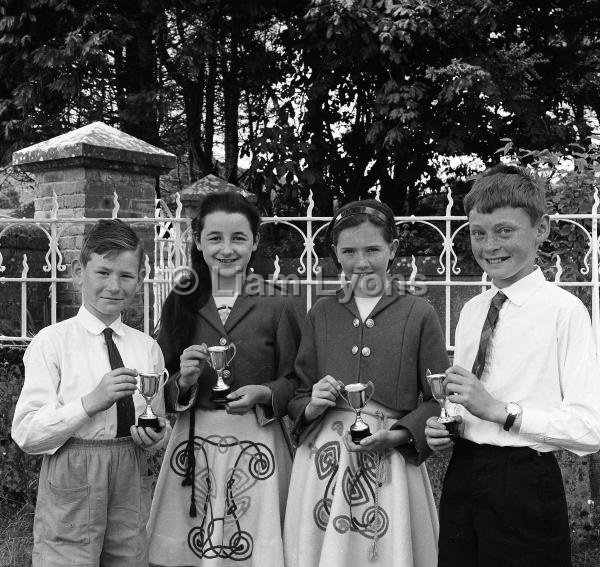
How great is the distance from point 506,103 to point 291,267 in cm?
347

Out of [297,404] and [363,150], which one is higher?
[363,150]


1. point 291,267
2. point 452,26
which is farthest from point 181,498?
point 452,26

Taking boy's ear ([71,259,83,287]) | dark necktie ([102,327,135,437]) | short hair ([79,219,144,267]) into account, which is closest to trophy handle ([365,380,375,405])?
dark necktie ([102,327,135,437])

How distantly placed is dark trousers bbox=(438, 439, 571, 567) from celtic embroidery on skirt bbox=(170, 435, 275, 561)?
736 mm

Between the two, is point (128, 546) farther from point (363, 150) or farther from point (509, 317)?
point (363, 150)

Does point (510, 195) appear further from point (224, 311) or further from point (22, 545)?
point (22, 545)

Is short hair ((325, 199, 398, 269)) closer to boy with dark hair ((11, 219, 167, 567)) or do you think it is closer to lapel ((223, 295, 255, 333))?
lapel ((223, 295, 255, 333))

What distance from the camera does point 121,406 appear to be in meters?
2.43

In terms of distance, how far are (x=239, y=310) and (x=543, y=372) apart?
112 centimetres

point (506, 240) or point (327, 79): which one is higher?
point (327, 79)

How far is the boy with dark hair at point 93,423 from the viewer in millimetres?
2289

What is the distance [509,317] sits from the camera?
2.20m

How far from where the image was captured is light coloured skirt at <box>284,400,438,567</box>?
7.84 feet

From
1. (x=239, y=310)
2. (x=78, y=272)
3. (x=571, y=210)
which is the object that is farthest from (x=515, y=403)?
(x=571, y=210)
